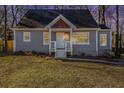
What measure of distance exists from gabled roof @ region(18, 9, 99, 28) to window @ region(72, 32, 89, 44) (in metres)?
0.70

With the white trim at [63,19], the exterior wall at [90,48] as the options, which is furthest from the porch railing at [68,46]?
the white trim at [63,19]

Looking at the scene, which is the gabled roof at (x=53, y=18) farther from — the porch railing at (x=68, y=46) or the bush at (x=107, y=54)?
the bush at (x=107, y=54)

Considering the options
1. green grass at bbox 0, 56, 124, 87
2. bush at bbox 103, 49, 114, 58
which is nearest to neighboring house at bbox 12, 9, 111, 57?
bush at bbox 103, 49, 114, 58

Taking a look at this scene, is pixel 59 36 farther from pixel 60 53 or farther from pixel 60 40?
pixel 60 53

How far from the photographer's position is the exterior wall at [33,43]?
30.1 meters

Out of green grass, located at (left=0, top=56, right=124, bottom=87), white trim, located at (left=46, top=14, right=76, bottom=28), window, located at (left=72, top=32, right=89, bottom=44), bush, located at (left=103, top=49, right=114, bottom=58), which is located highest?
white trim, located at (left=46, top=14, right=76, bottom=28)

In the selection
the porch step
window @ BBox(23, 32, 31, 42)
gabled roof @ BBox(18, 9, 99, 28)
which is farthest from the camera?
gabled roof @ BBox(18, 9, 99, 28)

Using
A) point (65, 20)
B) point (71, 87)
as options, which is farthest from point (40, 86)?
point (65, 20)

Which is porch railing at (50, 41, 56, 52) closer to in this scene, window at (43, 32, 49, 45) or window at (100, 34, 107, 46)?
window at (43, 32, 49, 45)

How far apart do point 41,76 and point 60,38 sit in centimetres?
1464

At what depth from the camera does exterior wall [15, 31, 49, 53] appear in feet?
98.8
